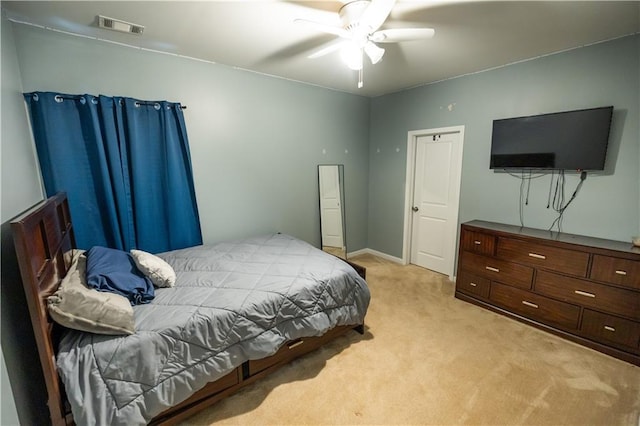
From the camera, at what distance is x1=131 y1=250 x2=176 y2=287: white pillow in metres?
1.91

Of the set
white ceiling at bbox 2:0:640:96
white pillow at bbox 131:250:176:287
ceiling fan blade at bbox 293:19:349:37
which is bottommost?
white pillow at bbox 131:250:176:287

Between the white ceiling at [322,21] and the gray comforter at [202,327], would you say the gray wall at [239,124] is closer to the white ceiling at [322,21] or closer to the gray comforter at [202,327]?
the white ceiling at [322,21]

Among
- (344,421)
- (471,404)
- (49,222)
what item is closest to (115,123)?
(49,222)

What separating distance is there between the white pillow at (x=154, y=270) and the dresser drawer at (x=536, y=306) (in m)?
3.00

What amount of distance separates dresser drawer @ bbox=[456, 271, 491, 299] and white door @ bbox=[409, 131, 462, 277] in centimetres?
55

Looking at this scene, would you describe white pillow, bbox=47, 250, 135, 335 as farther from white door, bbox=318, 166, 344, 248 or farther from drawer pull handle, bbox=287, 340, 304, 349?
white door, bbox=318, 166, 344, 248

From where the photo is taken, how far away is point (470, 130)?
10.5 feet

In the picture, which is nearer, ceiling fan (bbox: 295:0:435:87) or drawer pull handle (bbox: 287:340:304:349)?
ceiling fan (bbox: 295:0:435:87)

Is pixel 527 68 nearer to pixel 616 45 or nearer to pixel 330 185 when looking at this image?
pixel 616 45

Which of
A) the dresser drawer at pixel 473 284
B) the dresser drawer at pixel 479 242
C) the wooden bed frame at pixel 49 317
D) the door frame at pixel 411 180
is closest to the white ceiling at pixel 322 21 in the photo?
the door frame at pixel 411 180

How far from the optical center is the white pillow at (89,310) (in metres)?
1.34

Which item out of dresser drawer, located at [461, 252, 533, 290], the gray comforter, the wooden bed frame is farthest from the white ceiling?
dresser drawer, located at [461, 252, 533, 290]

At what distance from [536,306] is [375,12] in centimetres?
280

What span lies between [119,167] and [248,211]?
1.34 meters
